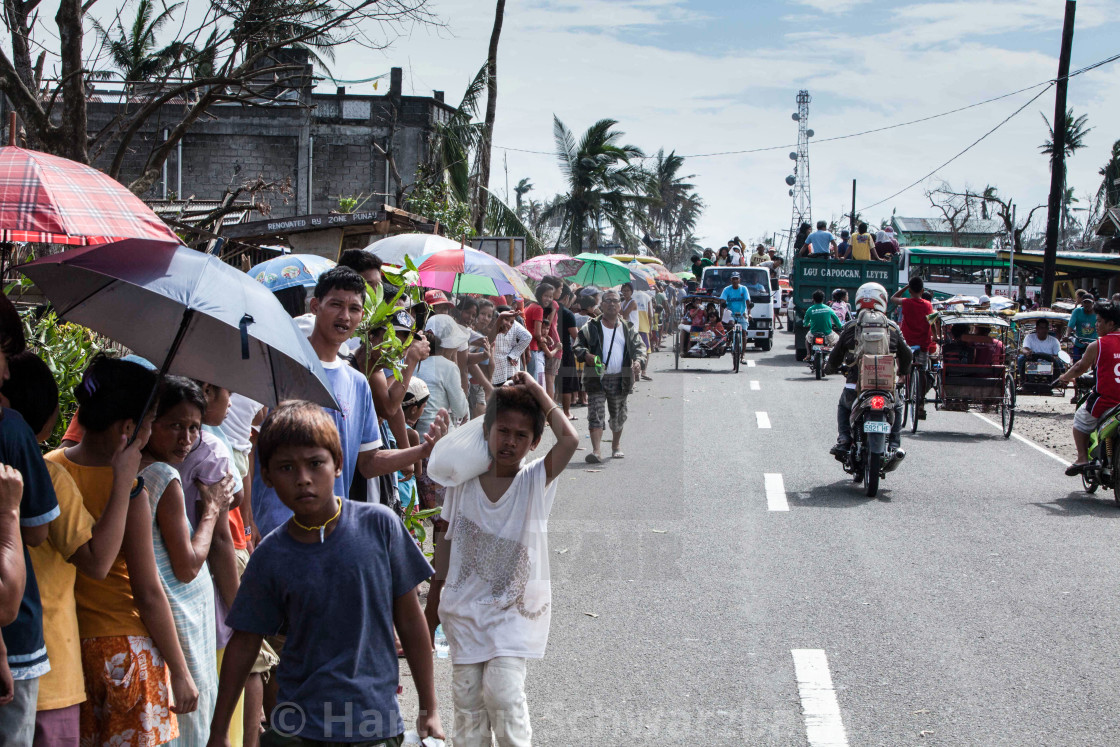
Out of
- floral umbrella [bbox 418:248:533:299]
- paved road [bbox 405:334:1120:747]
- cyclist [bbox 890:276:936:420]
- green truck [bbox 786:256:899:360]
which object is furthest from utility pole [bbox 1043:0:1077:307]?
floral umbrella [bbox 418:248:533:299]

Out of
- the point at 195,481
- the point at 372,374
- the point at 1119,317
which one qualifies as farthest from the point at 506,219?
the point at 195,481

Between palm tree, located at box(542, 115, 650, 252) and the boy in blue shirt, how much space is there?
30.6m

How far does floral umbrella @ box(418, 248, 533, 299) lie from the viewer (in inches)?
379

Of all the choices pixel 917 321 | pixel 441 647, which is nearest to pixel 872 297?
pixel 917 321

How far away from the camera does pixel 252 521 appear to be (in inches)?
181

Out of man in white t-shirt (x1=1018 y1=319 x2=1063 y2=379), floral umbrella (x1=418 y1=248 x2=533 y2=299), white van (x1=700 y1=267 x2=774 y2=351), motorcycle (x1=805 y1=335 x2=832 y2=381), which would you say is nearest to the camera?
floral umbrella (x1=418 y1=248 x2=533 y2=299)

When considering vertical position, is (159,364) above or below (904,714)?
above

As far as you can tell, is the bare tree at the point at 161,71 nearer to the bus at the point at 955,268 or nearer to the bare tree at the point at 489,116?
the bare tree at the point at 489,116

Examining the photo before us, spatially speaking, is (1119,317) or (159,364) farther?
(1119,317)

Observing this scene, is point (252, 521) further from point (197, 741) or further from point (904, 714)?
point (904, 714)

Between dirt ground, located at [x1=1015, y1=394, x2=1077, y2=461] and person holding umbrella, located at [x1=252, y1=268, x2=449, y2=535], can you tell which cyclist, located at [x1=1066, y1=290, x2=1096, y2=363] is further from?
person holding umbrella, located at [x1=252, y1=268, x2=449, y2=535]

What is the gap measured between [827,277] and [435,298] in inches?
739

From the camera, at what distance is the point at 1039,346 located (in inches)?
765

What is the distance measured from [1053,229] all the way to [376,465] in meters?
24.1
